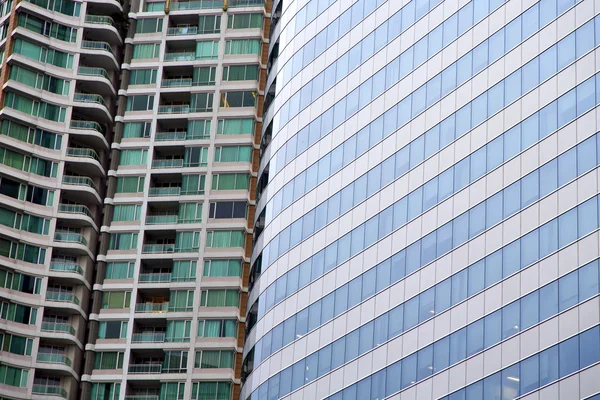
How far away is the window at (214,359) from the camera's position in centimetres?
11425

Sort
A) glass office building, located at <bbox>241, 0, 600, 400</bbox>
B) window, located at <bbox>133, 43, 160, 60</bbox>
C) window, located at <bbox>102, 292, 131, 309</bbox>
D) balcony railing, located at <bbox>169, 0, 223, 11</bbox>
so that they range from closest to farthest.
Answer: glass office building, located at <bbox>241, 0, 600, 400</bbox>, window, located at <bbox>102, 292, 131, 309</bbox>, window, located at <bbox>133, 43, 160, 60</bbox>, balcony railing, located at <bbox>169, 0, 223, 11</bbox>

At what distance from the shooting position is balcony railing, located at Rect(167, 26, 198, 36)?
131875 millimetres

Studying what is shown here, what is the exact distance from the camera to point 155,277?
121m

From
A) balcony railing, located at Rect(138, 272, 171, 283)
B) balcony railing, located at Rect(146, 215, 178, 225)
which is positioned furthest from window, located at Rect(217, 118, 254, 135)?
balcony railing, located at Rect(138, 272, 171, 283)

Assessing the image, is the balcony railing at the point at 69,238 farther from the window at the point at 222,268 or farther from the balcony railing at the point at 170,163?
the window at the point at 222,268

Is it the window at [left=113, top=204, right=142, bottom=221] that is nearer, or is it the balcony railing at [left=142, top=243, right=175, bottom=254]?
the balcony railing at [left=142, top=243, right=175, bottom=254]

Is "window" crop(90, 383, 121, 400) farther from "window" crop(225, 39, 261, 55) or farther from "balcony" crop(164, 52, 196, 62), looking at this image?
"window" crop(225, 39, 261, 55)

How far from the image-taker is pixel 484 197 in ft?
255

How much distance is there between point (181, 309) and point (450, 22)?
43.4 metres

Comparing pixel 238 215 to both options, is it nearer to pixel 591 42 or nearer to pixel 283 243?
pixel 283 243

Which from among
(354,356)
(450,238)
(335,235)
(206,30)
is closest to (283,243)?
(335,235)

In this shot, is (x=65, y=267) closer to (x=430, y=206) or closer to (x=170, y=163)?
(x=170, y=163)

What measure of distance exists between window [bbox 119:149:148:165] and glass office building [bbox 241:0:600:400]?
73.8ft

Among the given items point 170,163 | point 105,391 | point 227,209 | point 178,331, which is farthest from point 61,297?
point 227,209
